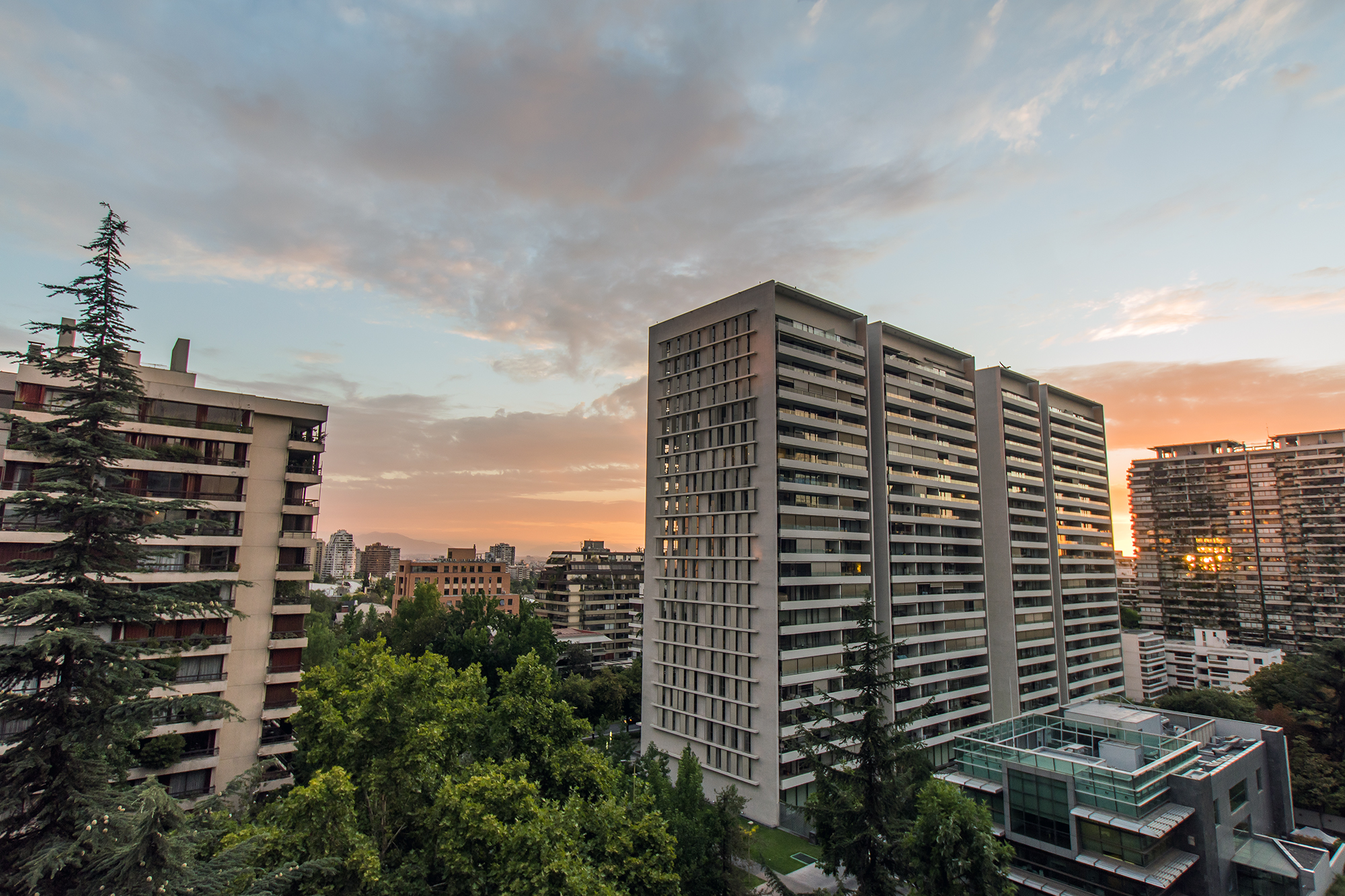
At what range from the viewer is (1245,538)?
127 m

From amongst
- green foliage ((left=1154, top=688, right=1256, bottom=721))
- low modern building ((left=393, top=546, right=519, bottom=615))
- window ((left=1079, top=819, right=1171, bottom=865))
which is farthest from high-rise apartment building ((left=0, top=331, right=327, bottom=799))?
low modern building ((left=393, top=546, right=519, bottom=615))

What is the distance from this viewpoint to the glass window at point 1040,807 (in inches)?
1527

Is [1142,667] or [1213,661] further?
[1213,661]

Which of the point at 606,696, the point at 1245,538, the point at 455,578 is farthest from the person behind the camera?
the point at 455,578

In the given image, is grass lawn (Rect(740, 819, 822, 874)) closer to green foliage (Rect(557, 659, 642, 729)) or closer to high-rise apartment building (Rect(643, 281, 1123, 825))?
high-rise apartment building (Rect(643, 281, 1123, 825))

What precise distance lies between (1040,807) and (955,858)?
19.8 meters

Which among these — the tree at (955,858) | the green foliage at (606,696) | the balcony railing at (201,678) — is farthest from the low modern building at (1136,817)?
the balcony railing at (201,678)

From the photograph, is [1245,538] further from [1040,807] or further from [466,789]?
[466,789]

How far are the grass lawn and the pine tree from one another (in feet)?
117

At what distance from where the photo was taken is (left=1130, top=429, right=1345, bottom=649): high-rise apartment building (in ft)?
380

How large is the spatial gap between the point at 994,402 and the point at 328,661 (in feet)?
277

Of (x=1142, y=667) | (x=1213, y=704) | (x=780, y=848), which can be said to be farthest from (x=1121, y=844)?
(x=1142, y=667)

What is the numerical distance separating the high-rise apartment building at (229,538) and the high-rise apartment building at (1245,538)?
150 metres

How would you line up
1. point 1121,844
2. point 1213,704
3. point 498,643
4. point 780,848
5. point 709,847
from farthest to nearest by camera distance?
point 498,643, point 1213,704, point 780,848, point 1121,844, point 709,847
